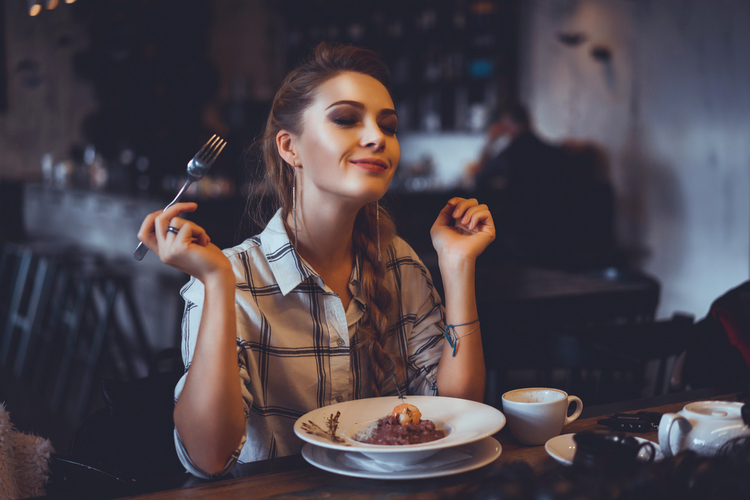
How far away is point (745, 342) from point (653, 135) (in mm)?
3827

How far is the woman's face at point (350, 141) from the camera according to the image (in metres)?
1.20

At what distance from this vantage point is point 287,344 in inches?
48.9

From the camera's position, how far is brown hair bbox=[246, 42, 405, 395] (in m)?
1.32

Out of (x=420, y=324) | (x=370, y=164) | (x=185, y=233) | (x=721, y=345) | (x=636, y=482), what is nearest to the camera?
(x=636, y=482)

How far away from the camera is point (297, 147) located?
132 cm

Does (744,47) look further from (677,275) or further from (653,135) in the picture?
(677,275)

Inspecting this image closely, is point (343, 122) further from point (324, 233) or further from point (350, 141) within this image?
point (324, 233)

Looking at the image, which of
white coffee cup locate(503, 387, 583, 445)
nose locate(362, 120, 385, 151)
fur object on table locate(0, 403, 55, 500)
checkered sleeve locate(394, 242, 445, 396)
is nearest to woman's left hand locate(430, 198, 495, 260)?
checkered sleeve locate(394, 242, 445, 396)

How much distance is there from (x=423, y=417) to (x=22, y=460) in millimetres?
670

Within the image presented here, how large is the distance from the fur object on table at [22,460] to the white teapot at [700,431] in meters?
0.98

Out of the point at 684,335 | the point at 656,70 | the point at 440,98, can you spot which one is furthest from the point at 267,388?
the point at 440,98

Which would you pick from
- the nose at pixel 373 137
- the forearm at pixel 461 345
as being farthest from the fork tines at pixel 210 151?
the forearm at pixel 461 345

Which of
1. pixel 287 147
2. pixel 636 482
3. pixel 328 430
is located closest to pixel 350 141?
pixel 287 147

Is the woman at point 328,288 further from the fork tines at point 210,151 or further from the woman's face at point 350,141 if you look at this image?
the fork tines at point 210,151
